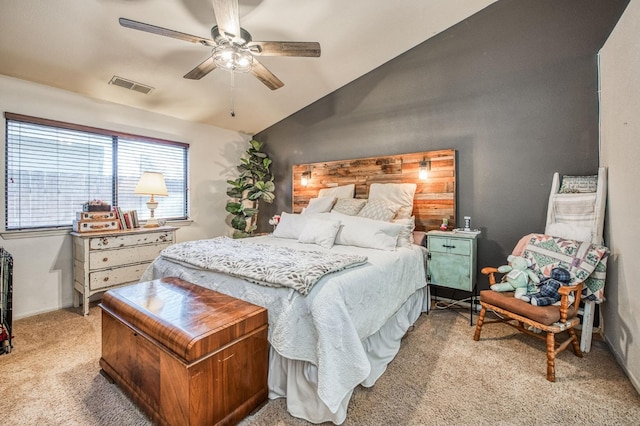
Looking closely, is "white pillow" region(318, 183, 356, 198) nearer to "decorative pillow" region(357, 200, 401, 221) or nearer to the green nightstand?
"decorative pillow" region(357, 200, 401, 221)

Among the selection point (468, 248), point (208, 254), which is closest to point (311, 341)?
point (208, 254)

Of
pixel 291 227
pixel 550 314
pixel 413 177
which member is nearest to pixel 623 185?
pixel 550 314

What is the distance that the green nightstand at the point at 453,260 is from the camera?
8.99 ft

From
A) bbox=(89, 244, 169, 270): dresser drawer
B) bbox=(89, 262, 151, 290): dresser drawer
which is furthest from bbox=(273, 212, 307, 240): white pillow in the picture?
bbox=(89, 262, 151, 290): dresser drawer

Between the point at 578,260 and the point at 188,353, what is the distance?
2666 mm

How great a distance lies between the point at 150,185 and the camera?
138 inches

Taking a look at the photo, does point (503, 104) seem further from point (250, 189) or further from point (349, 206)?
point (250, 189)

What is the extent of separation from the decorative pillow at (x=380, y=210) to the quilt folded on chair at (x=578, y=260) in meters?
1.32

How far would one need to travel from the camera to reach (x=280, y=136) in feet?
15.8

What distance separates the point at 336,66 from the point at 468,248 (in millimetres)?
2619

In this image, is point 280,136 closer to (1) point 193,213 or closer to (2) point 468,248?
(1) point 193,213

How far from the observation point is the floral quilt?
5.28ft

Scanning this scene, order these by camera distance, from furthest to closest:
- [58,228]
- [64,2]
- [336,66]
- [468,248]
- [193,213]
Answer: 1. [193,213]
2. [336,66]
3. [58,228]
4. [468,248]
5. [64,2]

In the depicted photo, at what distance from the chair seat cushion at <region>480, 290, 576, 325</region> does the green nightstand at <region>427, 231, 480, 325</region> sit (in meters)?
0.46
